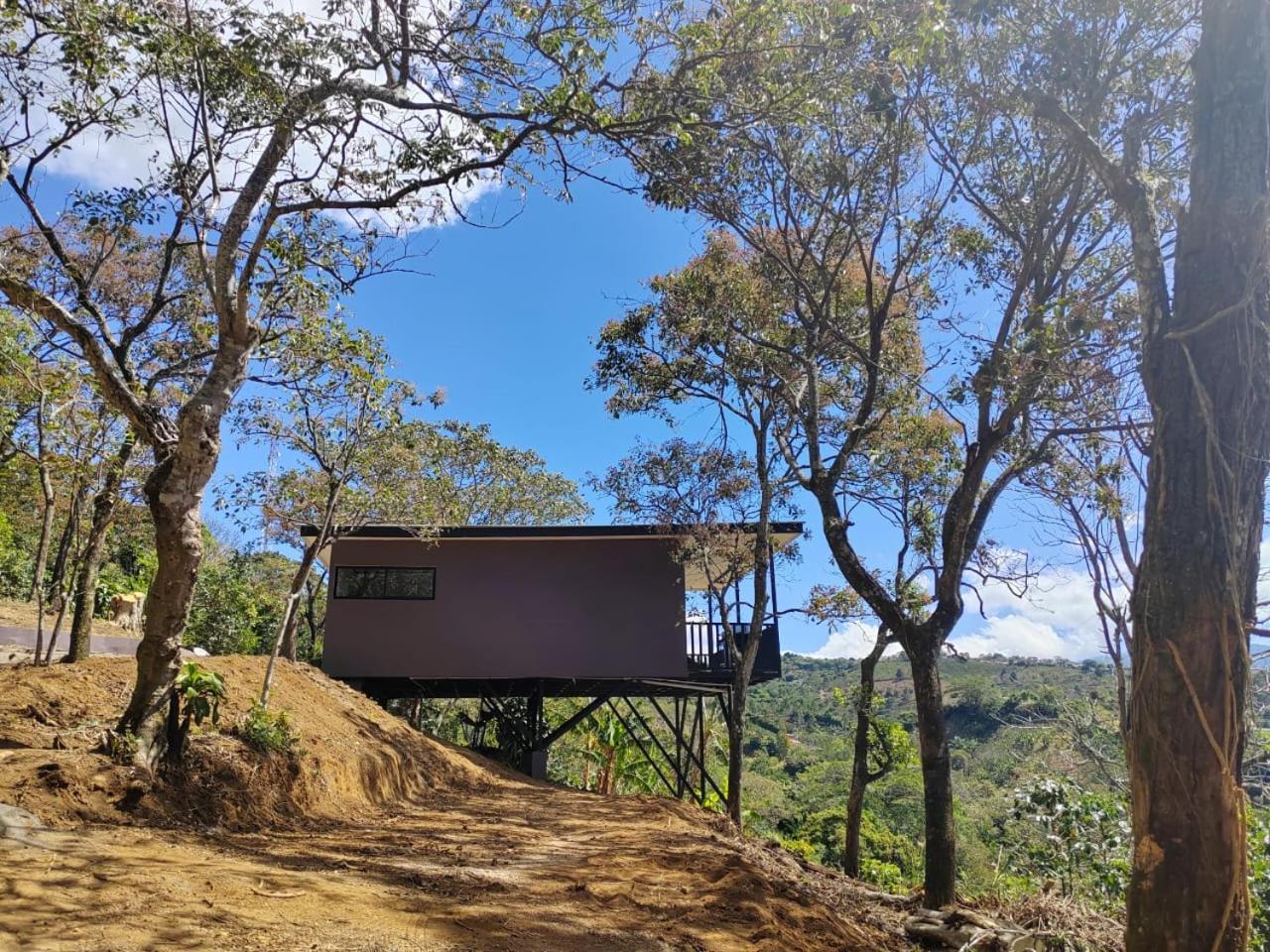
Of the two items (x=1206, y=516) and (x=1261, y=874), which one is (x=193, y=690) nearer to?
(x=1206, y=516)

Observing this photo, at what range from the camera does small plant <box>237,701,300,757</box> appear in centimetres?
736

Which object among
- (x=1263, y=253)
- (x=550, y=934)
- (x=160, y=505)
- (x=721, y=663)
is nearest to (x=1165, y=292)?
(x=1263, y=253)

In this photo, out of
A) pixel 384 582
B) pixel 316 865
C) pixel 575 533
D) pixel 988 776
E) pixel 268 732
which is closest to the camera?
pixel 316 865

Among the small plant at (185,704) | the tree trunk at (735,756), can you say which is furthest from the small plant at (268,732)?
the tree trunk at (735,756)

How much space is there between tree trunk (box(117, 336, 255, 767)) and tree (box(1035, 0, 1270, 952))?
5.94 metres

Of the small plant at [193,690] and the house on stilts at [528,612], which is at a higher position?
the house on stilts at [528,612]

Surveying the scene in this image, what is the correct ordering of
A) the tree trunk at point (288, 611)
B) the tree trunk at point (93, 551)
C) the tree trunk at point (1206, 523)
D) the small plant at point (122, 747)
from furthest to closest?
1. the tree trunk at point (93, 551)
2. the tree trunk at point (288, 611)
3. the small plant at point (122, 747)
4. the tree trunk at point (1206, 523)

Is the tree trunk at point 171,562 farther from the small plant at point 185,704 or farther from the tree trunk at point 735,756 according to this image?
the tree trunk at point 735,756

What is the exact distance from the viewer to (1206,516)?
2701 millimetres

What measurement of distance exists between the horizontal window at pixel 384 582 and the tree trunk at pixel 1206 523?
13.9 metres

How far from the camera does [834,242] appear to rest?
34.8 feet

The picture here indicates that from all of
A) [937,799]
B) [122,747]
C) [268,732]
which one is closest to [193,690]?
[122,747]

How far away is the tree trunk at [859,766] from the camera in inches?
546

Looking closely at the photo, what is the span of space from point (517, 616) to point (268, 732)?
791 centimetres
